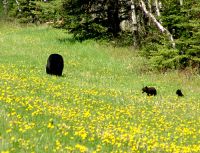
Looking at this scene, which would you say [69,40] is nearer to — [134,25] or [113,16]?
[113,16]

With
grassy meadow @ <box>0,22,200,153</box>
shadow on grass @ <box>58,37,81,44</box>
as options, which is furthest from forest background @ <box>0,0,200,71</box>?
grassy meadow @ <box>0,22,200,153</box>

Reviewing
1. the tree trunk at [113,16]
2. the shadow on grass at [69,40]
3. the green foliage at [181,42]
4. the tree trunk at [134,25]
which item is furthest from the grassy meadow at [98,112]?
the tree trunk at [113,16]

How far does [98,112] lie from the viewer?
11.6 m

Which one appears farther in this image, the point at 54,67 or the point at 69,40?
the point at 69,40

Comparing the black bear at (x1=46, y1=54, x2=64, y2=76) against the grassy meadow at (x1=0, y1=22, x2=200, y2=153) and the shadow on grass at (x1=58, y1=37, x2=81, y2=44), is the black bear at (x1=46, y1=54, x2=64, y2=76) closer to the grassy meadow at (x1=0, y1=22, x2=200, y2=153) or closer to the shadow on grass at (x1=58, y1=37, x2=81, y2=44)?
the grassy meadow at (x1=0, y1=22, x2=200, y2=153)

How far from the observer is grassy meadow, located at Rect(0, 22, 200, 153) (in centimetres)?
826

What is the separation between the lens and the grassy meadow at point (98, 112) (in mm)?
8258

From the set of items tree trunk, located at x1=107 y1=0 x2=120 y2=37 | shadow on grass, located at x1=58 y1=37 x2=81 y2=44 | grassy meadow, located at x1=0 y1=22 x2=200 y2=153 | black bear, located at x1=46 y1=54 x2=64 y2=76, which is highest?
tree trunk, located at x1=107 y1=0 x2=120 y2=37

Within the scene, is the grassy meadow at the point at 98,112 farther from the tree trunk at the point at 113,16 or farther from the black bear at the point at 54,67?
the tree trunk at the point at 113,16

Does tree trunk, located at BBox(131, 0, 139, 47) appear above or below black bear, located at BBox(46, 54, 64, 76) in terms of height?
above

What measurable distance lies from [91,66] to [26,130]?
710 inches

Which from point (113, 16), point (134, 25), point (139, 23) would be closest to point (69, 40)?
point (113, 16)

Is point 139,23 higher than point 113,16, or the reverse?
point 113,16

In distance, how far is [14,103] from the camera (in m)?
11.0
